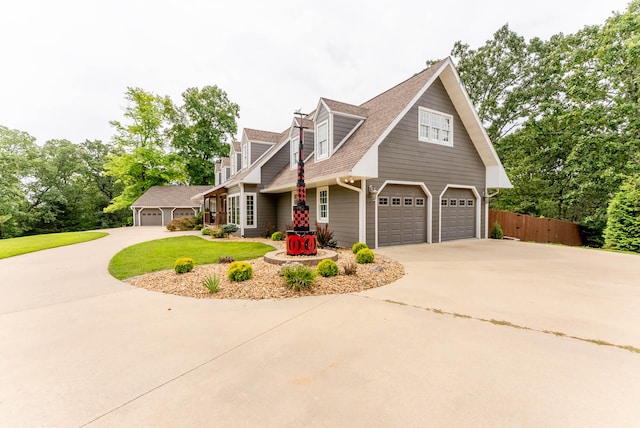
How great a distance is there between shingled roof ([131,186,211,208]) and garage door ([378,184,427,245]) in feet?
83.1

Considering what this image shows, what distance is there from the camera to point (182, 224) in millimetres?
20969

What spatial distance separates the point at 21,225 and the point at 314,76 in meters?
36.2

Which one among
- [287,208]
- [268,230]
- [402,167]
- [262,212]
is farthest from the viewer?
[262,212]

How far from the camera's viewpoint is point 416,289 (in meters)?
5.11

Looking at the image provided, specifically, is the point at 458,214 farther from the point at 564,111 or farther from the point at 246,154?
the point at 246,154

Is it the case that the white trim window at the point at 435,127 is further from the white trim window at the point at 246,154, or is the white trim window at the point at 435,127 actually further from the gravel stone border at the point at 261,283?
the white trim window at the point at 246,154

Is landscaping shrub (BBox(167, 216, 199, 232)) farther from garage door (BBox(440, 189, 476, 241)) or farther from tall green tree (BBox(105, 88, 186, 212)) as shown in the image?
garage door (BBox(440, 189, 476, 241))

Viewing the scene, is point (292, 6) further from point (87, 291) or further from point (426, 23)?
point (87, 291)

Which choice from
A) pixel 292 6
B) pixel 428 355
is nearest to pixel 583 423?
pixel 428 355

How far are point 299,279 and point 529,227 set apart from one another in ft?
51.9

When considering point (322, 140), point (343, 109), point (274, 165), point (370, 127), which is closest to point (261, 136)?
point (274, 165)

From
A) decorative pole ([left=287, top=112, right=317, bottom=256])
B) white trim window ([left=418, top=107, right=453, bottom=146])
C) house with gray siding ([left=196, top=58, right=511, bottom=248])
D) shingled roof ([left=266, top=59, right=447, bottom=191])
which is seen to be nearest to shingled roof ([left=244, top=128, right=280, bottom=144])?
house with gray siding ([left=196, top=58, right=511, bottom=248])

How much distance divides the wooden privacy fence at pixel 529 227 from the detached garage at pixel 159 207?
2839cm

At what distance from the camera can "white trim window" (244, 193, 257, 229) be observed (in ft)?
48.8
